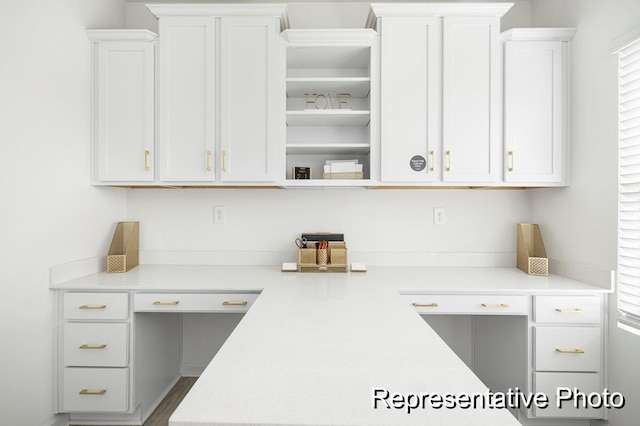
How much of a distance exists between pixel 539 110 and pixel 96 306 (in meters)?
2.92

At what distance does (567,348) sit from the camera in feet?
6.83

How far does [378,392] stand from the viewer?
2.85ft

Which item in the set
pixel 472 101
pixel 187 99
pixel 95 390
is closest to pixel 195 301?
pixel 95 390

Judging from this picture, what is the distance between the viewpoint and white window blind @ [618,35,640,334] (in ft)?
6.21

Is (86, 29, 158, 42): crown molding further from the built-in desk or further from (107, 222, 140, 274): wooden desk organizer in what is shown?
the built-in desk

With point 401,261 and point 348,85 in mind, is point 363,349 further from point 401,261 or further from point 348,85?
point 348,85

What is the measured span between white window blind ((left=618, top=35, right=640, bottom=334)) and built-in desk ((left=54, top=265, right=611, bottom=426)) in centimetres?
14

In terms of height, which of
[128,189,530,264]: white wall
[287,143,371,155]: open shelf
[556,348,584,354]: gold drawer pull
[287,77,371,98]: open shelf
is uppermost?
[287,77,371,98]: open shelf

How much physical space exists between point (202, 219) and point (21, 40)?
4.72 feet

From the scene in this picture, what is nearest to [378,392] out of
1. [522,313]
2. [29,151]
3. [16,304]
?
[522,313]

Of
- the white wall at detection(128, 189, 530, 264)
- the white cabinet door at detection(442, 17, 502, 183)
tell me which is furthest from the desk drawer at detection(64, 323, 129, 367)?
the white cabinet door at detection(442, 17, 502, 183)

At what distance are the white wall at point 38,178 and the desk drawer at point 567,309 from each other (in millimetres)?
2727

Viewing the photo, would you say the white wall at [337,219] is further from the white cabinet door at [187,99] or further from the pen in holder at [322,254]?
the white cabinet door at [187,99]

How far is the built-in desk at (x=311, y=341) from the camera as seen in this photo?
80cm
